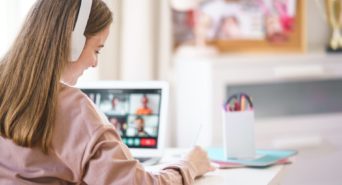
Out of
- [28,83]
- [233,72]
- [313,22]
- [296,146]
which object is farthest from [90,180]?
[313,22]

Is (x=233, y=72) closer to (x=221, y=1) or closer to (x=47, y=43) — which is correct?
(x=221, y=1)

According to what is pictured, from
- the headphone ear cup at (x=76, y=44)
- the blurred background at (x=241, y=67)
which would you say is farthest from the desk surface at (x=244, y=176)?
the blurred background at (x=241, y=67)

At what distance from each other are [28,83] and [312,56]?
1794 mm

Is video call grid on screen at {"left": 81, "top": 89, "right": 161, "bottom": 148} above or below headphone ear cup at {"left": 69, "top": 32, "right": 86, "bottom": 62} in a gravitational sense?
below

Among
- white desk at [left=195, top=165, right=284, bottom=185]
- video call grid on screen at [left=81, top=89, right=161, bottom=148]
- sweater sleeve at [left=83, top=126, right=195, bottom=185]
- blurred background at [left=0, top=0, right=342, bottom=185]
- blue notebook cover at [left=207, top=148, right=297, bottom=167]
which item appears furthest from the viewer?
blurred background at [left=0, top=0, right=342, bottom=185]

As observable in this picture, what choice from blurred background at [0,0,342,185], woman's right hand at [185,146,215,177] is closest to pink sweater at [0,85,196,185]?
woman's right hand at [185,146,215,177]

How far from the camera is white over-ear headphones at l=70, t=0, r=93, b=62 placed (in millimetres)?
1341

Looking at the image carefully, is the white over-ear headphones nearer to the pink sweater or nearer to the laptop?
the pink sweater

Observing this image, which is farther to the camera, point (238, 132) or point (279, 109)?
point (279, 109)

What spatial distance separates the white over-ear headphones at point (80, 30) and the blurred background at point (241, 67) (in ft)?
3.66

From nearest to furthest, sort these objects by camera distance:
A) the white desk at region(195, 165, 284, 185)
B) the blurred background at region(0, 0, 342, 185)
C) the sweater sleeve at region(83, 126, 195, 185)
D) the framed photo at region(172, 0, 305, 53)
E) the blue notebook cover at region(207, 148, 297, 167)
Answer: the sweater sleeve at region(83, 126, 195, 185)
the white desk at region(195, 165, 284, 185)
the blue notebook cover at region(207, 148, 297, 167)
the blurred background at region(0, 0, 342, 185)
the framed photo at region(172, 0, 305, 53)

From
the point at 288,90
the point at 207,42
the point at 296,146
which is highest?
Result: the point at 207,42

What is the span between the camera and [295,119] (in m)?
2.84

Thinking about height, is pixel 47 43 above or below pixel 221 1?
below
